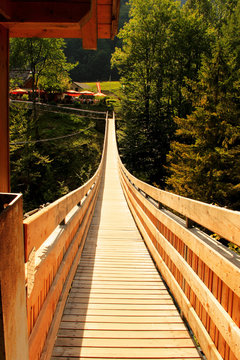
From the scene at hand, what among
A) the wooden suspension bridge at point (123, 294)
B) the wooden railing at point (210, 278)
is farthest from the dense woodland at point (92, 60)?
the wooden railing at point (210, 278)

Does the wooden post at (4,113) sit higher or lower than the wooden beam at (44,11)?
lower

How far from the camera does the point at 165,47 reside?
30.1m

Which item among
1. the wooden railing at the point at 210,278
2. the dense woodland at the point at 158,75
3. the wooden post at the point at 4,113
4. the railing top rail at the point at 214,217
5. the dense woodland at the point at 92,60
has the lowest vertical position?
the wooden railing at the point at 210,278

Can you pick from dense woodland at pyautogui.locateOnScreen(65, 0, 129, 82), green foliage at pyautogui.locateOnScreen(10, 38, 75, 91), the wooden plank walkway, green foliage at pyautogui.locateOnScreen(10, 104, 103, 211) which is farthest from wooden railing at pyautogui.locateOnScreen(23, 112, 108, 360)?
dense woodland at pyautogui.locateOnScreen(65, 0, 129, 82)

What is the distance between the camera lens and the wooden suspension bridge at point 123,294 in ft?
4.66

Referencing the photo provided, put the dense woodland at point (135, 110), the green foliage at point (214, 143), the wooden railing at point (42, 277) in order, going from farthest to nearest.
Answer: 1. the dense woodland at point (135, 110)
2. the green foliage at point (214, 143)
3. the wooden railing at point (42, 277)

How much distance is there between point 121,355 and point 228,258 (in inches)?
52.7

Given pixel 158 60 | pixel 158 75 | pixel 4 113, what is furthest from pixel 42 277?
pixel 158 75

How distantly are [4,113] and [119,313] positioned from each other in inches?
93.9

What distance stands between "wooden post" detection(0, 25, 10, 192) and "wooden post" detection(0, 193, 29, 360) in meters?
0.79

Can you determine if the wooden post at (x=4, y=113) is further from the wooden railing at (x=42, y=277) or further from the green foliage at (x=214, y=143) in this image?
the green foliage at (x=214, y=143)

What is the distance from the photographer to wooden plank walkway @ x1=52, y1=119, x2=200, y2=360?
2.55m

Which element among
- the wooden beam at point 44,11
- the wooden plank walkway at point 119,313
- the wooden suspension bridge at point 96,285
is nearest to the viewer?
the wooden suspension bridge at point 96,285

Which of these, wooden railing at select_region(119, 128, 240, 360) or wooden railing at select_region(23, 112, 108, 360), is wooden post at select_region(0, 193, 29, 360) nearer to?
wooden railing at select_region(23, 112, 108, 360)
